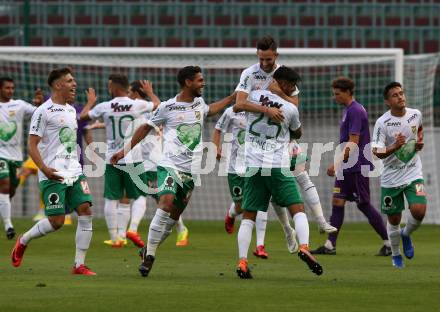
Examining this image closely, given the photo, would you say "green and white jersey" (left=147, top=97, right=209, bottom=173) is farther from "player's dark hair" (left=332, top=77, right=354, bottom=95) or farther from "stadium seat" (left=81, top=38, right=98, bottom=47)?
"stadium seat" (left=81, top=38, right=98, bottom=47)

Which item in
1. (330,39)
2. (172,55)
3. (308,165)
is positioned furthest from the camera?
(330,39)

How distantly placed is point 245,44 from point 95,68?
16.7 meters

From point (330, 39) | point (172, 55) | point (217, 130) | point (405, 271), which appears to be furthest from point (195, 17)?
point (405, 271)

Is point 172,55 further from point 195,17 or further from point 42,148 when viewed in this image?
point 195,17

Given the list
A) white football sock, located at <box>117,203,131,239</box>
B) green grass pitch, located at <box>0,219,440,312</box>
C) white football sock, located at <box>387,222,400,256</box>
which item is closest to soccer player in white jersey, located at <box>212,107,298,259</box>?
green grass pitch, located at <box>0,219,440,312</box>

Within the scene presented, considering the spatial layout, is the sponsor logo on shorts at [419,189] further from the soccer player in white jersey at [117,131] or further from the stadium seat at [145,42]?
the stadium seat at [145,42]

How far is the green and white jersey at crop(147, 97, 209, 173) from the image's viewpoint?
1253cm

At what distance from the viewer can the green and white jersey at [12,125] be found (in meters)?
18.7

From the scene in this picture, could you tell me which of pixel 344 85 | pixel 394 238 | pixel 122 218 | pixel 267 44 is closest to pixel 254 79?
pixel 267 44

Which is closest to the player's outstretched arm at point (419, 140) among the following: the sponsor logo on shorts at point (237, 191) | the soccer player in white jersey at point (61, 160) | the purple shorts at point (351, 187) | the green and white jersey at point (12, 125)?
the purple shorts at point (351, 187)

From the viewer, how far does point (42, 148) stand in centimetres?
1246

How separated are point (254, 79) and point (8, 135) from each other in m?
7.13

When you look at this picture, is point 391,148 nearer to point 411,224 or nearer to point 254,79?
point 411,224

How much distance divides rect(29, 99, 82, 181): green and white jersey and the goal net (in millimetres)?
10370
